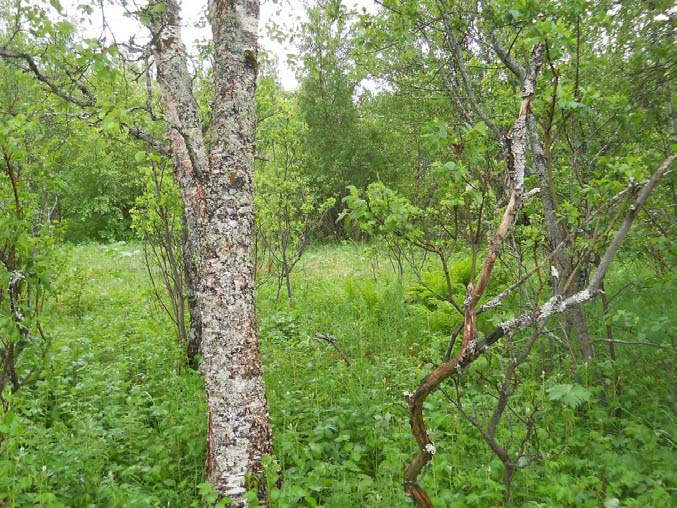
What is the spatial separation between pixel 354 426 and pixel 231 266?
5.57 feet

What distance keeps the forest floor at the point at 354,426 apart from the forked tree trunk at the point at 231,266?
0.26 m

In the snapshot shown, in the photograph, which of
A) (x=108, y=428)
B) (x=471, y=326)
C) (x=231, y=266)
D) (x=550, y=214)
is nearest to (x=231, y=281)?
(x=231, y=266)

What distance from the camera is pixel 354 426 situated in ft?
12.4

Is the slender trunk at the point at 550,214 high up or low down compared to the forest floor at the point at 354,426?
up

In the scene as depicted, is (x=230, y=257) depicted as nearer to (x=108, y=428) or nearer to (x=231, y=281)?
(x=231, y=281)

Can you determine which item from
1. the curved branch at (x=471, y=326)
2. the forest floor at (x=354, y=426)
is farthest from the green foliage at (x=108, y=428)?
the curved branch at (x=471, y=326)

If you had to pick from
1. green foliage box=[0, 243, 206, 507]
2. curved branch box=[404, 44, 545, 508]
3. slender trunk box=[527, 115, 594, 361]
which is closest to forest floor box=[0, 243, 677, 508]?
green foliage box=[0, 243, 206, 507]

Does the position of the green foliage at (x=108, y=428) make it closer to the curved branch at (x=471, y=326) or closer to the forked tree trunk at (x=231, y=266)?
the forked tree trunk at (x=231, y=266)

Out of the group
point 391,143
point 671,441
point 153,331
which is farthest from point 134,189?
point 671,441

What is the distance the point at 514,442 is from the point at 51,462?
3052mm

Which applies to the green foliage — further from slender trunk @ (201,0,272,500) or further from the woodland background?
slender trunk @ (201,0,272,500)

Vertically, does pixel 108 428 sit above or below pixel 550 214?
below

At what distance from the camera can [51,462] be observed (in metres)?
3.25

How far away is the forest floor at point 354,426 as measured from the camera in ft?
9.23
